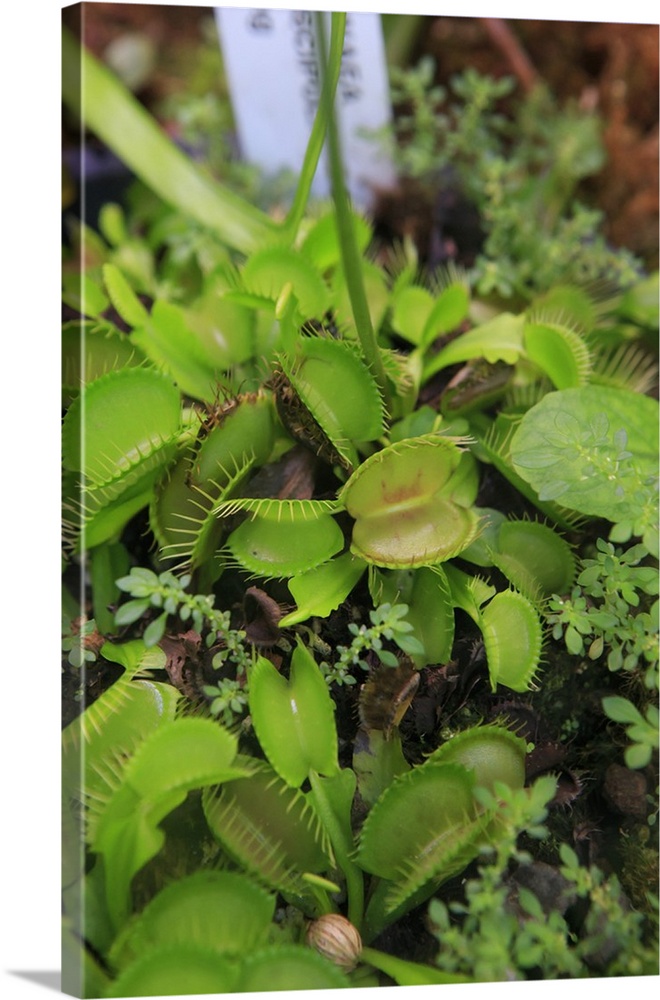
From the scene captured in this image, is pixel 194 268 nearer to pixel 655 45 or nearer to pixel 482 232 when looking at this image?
pixel 482 232

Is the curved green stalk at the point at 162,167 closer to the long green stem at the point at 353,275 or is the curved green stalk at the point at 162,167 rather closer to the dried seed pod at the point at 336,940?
the long green stem at the point at 353,275

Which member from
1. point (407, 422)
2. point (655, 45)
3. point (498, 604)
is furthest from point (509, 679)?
point (655, 45)

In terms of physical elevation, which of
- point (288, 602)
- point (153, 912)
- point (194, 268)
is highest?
point (194, 268)

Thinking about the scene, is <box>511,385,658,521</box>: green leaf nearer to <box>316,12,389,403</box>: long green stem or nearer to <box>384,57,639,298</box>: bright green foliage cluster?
<box>316,12,389,403</box>: long green stem

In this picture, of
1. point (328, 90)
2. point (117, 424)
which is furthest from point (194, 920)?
point (328, 90)

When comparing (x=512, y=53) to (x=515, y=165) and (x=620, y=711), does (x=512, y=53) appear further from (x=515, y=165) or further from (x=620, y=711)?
(x=620, y=711)

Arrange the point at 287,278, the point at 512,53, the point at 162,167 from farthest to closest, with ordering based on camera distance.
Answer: the point at 512,53, the point at 162,167, the point at 287,278
